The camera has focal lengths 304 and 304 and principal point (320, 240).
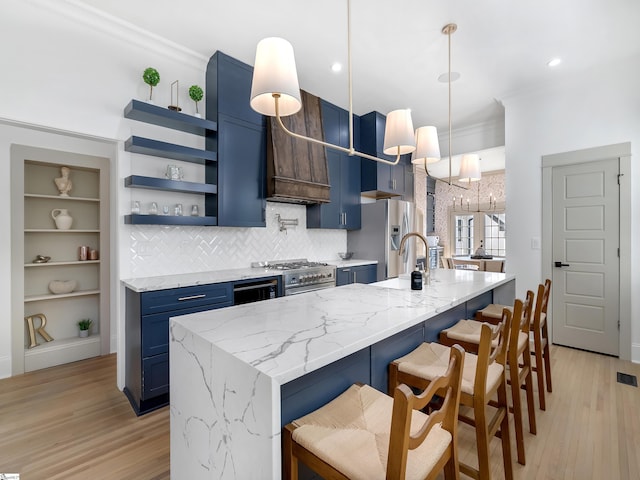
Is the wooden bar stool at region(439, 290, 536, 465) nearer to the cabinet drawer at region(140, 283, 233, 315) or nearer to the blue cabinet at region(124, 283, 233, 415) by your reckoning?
the cabinet drawer at region(140, 283, 233, 315)

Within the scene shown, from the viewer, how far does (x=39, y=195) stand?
2914 millimetres

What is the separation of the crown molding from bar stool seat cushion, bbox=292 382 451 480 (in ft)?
10.6

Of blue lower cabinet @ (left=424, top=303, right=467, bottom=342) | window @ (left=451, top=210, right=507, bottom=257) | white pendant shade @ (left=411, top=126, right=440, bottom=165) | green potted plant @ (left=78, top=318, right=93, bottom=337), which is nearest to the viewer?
blue lower cabinet @ (left=424, top=303, right=467, bottom=342)

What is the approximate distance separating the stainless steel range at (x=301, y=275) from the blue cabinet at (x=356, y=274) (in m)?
0.13

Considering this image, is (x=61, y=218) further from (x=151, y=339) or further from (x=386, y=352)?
(x=386, y=352)

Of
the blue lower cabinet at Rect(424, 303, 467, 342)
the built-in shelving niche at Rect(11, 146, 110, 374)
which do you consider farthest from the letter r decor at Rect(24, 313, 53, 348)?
the blue lower cabinet at Rect(424, 303, 467, 342)

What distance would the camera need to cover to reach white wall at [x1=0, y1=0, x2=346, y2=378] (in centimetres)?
223

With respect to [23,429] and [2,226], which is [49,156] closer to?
[2,226]

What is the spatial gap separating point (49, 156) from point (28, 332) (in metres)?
1.72

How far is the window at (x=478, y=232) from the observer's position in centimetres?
801

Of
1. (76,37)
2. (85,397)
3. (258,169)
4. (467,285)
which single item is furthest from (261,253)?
(76,37)

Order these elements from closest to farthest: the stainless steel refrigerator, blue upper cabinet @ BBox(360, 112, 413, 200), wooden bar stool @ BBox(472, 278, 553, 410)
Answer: wooden bar stool @ BBox(472, 278, 553, 410), the stainless steel refrigerator, blue upper cabinet @ BBox(360, 112, 413, 200)

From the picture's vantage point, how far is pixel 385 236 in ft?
13.8

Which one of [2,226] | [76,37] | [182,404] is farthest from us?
[2,226]
